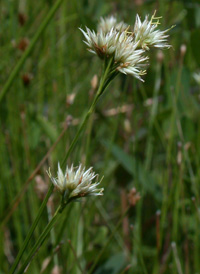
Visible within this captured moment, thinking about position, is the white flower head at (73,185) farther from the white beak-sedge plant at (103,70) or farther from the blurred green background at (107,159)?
the blurred green background at (107,159)

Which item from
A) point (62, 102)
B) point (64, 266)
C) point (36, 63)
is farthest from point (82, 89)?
point (64, 266)

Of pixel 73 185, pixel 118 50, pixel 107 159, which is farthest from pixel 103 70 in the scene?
pixel 107 159

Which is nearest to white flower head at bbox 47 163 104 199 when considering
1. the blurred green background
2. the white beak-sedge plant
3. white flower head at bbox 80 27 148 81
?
the white beak-sedge plant

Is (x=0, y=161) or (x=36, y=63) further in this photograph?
(x=36, y=63)

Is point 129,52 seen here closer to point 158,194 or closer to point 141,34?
point 141,34

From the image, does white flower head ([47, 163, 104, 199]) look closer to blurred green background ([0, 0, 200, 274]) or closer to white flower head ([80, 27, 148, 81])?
white flower head ([80, 27, 148, 81])

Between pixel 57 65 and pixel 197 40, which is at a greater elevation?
pixel 57 65

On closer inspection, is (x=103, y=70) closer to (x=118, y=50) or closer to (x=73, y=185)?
(x=118, y=50)

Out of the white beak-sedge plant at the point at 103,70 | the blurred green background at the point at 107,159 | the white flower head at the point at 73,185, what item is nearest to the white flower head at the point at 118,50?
the white beak-sedge plant at the point at 103,70

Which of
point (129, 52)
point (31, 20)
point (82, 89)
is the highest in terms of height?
point (31, 20)
